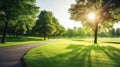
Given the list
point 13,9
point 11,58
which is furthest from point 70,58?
point 13,9

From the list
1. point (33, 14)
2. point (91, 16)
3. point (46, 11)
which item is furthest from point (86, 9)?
point (46, 11)

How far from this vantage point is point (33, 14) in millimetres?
42188

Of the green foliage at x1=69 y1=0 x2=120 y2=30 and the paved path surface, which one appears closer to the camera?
the paved path surface

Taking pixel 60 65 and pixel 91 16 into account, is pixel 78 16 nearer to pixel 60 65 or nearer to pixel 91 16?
pixel 91 16

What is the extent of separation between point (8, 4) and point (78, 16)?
16.6m

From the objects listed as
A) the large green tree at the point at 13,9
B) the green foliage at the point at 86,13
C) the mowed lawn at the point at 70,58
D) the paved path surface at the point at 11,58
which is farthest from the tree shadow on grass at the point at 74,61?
the green foliage at the point at 86,13

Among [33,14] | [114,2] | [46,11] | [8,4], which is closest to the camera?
[114,2]

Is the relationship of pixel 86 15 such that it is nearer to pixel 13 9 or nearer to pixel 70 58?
pixel 13 9

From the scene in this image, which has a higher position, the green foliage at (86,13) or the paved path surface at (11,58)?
the green foliage at (86,13)

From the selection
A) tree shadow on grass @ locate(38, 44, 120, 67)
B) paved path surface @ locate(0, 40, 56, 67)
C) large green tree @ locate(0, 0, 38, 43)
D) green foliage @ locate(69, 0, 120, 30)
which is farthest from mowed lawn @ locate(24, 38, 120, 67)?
green foliage @ locate(69, 0, 120, 30)

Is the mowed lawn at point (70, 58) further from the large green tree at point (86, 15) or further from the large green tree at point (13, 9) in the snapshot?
the large green tree at point (86, 15)

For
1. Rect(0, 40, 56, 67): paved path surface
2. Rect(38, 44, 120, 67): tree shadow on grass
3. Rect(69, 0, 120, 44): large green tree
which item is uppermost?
Rect(69, 0, 120, 44): large green tree

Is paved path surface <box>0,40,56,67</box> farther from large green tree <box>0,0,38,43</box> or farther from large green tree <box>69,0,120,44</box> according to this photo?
large green tree <box>69,0,120,44</box>

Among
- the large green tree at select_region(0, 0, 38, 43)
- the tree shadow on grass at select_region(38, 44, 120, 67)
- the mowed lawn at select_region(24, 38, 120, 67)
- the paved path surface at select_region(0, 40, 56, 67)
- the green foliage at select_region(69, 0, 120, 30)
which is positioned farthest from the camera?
the green foliage at select_region(69, 0, 120, 30)
